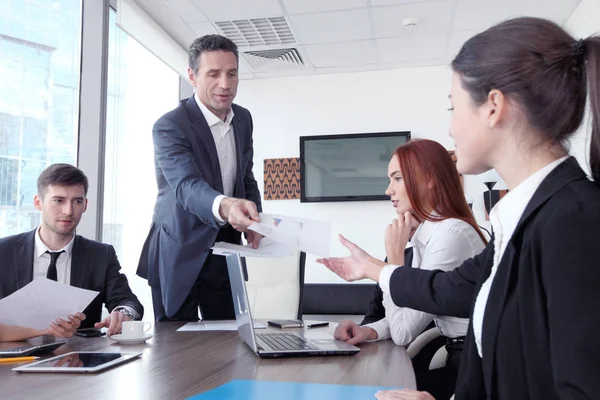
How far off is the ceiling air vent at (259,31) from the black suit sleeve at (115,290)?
2746mm

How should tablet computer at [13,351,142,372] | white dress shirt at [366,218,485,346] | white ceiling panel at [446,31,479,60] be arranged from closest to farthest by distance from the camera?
tablet computer at [13,351,142,372] < white dress shirt at [366,218,485,346] < white ceiling panel at [446,31,479,60]

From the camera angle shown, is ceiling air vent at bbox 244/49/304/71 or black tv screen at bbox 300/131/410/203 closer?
ceiling air vent at bbox 244/49/304/71

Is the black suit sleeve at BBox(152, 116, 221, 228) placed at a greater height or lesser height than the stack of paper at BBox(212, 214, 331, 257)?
greater

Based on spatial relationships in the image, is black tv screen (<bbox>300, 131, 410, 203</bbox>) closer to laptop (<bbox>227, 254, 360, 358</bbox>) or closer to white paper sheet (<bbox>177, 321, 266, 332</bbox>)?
white paper sheet (<bbox>177, 321, 266, 332</bbox>)

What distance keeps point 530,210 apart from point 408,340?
0.77 meters

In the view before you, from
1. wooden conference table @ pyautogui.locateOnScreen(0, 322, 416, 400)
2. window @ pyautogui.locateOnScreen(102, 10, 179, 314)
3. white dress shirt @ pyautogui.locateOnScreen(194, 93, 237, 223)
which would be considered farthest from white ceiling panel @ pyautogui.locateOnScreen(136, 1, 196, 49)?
wooden conference table @ pyautogui.locateOnScreen(0, 322, 416, 400)

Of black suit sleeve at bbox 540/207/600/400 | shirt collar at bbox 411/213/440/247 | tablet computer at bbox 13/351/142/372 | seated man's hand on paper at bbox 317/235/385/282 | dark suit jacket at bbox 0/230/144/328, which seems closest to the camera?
black suit sleeve at bbox 540/207/600/400

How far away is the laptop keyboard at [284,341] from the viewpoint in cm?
130

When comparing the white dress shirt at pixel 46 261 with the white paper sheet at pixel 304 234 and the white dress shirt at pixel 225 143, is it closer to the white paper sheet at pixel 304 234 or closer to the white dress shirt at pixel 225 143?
the white dress shirt at pixel 225 143

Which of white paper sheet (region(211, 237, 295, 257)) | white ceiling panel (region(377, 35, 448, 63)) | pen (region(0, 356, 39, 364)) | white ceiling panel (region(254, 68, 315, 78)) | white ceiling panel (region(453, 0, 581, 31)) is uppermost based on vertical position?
white ceiling panel (region(453, 0, 581, 31))

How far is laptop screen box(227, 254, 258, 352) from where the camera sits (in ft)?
4.20

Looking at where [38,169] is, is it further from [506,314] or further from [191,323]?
[506,314]

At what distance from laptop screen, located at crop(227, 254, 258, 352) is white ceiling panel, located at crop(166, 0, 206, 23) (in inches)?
123

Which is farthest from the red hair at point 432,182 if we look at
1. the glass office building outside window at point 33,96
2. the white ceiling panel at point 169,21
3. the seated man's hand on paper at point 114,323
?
the white ceiling panel at point 169,21
